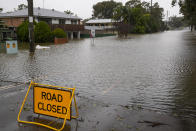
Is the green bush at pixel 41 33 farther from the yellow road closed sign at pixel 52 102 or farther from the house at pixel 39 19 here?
the yellow road closed sign at pixel 52 102

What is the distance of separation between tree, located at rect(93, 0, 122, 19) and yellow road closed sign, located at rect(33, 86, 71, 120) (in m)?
109

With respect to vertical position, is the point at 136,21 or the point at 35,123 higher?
the point at 136,21

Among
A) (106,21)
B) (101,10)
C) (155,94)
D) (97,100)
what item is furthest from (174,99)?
(101,10)

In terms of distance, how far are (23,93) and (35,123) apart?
2435 millimetres

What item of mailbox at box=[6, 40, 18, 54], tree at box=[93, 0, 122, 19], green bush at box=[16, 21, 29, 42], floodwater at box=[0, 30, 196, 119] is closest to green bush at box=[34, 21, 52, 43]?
green bush at box=[16, 21, 29, 42]

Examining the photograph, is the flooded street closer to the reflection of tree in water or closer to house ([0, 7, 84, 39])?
the reflection of tree in water

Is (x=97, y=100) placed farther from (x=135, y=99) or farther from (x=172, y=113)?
(x=172, y=113)

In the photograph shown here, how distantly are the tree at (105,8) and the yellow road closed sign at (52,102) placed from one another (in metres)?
109

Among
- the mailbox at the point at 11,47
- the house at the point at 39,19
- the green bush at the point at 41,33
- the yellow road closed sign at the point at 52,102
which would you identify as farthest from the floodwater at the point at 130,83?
the house at the point at 39,19

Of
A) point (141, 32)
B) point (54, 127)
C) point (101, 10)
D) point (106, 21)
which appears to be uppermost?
point (101, 10)

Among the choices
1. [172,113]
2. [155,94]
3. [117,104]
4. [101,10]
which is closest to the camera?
[172,113]

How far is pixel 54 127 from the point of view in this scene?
457cm

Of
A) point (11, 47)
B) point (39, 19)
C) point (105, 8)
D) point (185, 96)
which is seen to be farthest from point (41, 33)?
point (105, 8)

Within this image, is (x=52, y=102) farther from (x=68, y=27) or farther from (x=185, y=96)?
(x=68, y=27)
